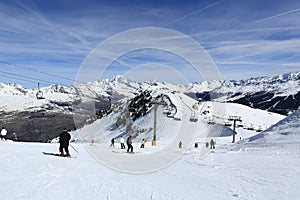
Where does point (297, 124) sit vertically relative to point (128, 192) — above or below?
above

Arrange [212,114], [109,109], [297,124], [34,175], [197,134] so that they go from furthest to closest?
[109,109], [212,114], [197,134], [297,124], [34,175]

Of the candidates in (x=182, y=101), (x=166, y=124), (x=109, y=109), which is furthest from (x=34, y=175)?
(x=109, y=109)

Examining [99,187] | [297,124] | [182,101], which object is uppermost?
[182,101]

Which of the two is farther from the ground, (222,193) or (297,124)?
(297,124)

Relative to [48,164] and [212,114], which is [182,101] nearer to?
[212,114]

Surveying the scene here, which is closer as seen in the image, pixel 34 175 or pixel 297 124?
pixel 34 175

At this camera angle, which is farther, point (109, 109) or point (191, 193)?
point (109, 109)

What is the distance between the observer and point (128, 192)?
34.0 ft

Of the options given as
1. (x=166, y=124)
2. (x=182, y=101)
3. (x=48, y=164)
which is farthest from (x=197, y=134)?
(x=48, y=164)

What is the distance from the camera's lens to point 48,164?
596 inches

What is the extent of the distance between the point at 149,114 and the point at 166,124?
13205 millimetres

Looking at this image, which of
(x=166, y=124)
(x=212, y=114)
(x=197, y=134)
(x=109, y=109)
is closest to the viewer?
(x=197, y=134)

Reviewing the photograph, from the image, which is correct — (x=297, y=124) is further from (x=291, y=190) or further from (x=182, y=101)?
(x=182, y=101)

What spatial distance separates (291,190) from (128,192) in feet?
19.1
